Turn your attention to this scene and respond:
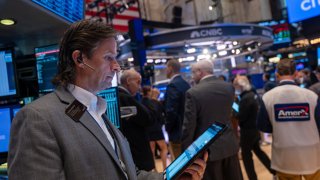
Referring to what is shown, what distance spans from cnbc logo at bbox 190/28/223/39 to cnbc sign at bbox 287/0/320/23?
4.50 metres

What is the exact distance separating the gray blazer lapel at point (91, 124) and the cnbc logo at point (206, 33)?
7.61 meters

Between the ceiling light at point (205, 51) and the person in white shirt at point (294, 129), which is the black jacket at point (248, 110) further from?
the ceiling light at point (205, 51)

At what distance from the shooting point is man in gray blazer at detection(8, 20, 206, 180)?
0.94m

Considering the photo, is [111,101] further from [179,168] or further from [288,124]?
[288,124]

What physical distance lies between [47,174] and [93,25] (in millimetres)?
544

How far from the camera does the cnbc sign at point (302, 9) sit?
3.55 meters

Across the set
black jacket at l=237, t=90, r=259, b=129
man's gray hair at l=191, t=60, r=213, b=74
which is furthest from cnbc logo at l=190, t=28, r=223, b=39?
man's gray hair at l=191, t=60, r=213, b=74

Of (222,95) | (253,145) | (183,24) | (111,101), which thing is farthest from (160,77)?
(111,101)

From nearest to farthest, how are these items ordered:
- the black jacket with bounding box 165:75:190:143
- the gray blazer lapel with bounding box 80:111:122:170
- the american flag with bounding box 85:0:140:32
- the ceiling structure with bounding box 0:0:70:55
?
the gray blazer lapel with bounding box 80:111:122:170 → the ceiling structure with bounding box 0:0:70:55 → the black jacket with bounding box 165:75:190:143 → the american flag with bounding box 85:0:140:32

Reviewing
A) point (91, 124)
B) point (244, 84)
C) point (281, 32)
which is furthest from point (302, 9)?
point (281, 32)

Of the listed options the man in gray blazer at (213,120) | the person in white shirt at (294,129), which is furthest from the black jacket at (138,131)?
the person in white shirt at (294,129)

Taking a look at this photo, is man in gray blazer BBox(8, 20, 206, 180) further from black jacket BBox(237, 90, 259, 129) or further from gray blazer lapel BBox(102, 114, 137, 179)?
black jacket BBox(237, 90, 259, 129)

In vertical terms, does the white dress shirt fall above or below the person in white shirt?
above

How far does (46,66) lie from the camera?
223 cm
